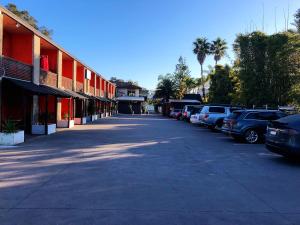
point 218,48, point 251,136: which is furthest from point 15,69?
point 218,48

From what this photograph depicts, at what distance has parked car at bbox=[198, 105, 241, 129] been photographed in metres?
26.1

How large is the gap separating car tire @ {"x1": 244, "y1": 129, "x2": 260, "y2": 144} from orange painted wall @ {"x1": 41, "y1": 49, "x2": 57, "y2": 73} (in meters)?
16.3

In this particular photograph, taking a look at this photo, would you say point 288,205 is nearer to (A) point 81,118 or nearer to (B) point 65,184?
(B) point 65,184

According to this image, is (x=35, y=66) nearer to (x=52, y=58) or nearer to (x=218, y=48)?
(x=52, y=58)

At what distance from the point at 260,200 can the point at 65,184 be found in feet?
13.2

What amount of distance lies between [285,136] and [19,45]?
1690cm

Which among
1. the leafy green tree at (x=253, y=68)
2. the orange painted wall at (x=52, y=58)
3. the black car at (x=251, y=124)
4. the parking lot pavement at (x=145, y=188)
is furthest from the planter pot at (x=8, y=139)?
the leafy green tree at (x=253, y=68)

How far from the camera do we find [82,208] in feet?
21.6

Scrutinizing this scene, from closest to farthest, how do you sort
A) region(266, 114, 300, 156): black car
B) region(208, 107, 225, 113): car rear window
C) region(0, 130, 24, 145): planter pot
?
1. region(266, 114, 300, 156): black car
2. region(0, 130, 24, 145): planter pot
3. region(208, 107, 225, 113): car rear window

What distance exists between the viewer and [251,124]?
18.5 m

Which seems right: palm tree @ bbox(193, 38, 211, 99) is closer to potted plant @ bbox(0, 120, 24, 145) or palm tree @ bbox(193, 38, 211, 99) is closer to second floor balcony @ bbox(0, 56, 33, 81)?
second floor balcony @ bbox(0, 56, 33, 81)

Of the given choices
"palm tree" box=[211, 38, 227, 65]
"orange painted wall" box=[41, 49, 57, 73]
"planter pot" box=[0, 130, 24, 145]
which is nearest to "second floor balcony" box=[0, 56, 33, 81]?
"planter pot" box=[0, 130, 24, 145]

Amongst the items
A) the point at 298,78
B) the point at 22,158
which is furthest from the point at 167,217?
the point at 298,78

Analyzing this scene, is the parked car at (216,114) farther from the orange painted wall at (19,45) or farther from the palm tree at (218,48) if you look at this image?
the palm tree at (218,48)
